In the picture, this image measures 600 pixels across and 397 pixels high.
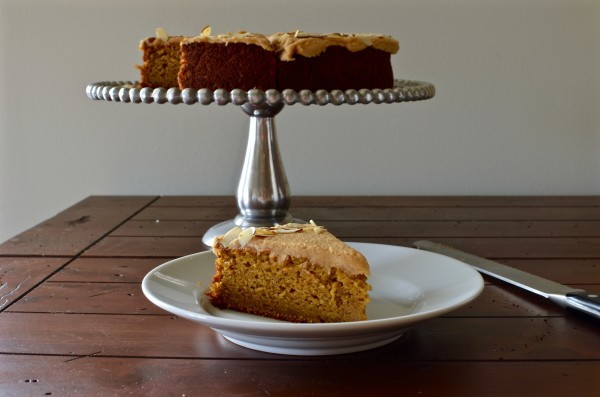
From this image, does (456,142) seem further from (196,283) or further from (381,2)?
(196,283)

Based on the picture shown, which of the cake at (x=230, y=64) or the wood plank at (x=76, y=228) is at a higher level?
the cake at (x=230, y=64)

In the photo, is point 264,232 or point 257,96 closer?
point 264,232

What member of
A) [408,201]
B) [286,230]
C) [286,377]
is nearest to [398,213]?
[408,201]

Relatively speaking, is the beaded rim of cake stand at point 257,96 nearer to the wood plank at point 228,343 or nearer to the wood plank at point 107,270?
the wood plank at point 107,270

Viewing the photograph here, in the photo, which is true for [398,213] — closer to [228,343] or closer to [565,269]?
[565,269]

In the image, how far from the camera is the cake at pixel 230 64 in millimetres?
1082

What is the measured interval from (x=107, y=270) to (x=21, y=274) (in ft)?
0.34

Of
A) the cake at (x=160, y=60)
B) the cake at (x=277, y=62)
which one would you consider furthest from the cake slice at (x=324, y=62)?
the cake at (x=160, y=60)

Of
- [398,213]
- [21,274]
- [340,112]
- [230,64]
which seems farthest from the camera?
[340,112]

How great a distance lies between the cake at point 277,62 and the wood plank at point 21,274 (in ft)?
0.98

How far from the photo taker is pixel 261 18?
5.34ft

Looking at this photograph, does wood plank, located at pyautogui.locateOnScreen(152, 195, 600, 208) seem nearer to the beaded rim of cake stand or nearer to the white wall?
the white wall

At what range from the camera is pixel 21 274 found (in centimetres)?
99

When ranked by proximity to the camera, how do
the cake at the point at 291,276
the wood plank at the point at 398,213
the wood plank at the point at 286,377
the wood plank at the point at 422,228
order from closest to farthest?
the wood plank at the point at 286,377 < the cake at the point at 291,276 < the wood plank at the point at 422,228 < the wood plank at the point at 398,213
